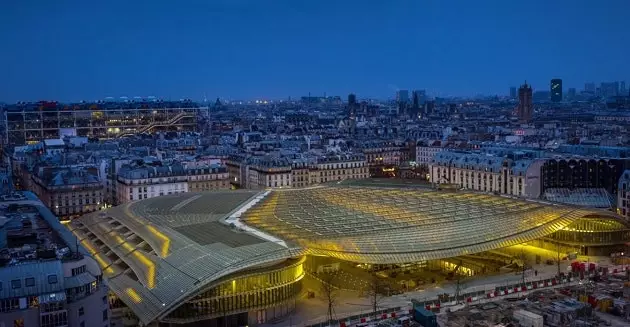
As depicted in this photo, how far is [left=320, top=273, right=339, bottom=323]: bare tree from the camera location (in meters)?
65.3

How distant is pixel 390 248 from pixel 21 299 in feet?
113

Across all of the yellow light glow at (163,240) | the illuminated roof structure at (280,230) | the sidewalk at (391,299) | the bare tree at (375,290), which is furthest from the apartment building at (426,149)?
the yellow light glow at (163,240)

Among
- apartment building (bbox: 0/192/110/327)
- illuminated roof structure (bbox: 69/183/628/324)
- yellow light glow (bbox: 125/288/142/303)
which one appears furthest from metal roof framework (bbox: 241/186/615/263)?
apartment building (bbox: 0/192/110/327)

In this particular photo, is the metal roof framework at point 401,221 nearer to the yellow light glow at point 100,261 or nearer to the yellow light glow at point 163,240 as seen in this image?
the yellow light glow at point 163,240

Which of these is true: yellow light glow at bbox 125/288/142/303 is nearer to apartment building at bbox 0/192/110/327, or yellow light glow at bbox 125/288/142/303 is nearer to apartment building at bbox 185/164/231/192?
apartment building at bbox 0/192/110/327

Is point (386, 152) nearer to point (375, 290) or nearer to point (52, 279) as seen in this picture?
point (375, 290)

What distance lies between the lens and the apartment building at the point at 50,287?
4634 cm

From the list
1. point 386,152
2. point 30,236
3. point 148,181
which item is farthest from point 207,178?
point 30,236

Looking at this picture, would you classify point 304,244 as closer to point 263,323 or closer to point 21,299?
point 263,323

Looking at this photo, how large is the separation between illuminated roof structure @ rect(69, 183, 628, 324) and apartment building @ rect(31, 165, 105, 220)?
2331 centimetres

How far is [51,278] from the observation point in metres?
47.4

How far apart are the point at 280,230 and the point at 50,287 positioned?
28.2 metres

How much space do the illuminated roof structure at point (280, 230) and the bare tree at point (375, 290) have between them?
3.54 meters

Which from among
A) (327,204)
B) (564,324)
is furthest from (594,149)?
(564,324)
